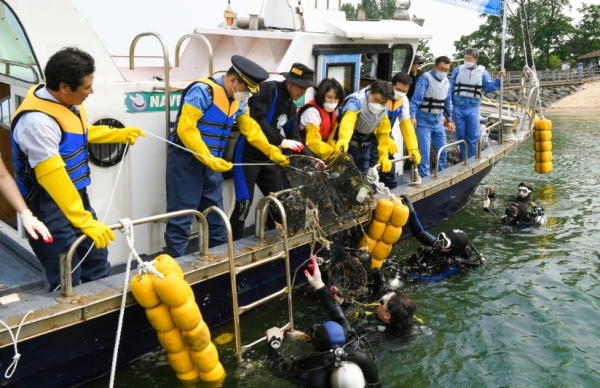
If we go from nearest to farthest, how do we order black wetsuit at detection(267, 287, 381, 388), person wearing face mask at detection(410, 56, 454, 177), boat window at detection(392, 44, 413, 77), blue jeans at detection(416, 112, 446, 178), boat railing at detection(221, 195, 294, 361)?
black wetsuit at detection(267, 287, 381, 388)
boat railing at detection(221, 195, 294, 361)
boat window at detection(392, 44, 413, 77)
person wearing face mask at detection(410, 56, 454, 177)
blue jeans at detection(416, 112, 446, 178)

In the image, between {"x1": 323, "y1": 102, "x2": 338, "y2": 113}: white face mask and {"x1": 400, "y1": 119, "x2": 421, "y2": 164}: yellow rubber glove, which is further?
{"x1": 400, "y1": 119, "x2": 421, "y2": 164}: yellow rubber glove

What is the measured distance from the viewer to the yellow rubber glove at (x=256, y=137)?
5.64 metres

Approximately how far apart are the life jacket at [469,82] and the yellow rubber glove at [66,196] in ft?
22.6

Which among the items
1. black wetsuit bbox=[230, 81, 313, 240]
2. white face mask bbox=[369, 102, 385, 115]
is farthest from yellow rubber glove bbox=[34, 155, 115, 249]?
white face mask bbox=[369, 102, 385, 115]

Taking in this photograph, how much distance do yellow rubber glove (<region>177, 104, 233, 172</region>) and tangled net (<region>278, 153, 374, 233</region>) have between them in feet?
2.77

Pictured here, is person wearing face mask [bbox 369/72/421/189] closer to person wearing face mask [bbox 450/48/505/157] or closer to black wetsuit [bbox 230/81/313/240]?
black wetsuit [bbox 230/81/313/240]

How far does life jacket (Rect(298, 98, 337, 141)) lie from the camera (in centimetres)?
643

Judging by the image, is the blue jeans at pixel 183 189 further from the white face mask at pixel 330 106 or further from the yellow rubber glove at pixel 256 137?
the white face mask at pixel 330 106

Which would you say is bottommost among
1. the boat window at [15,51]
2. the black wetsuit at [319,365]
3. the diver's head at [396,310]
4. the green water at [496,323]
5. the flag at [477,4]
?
the green water at [496,323]

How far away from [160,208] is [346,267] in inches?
72.6

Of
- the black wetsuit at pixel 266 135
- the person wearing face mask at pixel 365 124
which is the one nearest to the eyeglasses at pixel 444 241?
the person wearing face mask at pixel 365 124

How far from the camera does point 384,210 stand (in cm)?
645

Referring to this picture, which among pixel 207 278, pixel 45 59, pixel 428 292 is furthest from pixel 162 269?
pixel 428 292

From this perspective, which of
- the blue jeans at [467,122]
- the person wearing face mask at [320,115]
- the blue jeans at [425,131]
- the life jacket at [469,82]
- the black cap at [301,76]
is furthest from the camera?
the blue jeans at [467,122]
